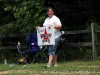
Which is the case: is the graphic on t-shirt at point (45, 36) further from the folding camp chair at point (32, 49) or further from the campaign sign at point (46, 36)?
the folding camp chair at point (32, 49)

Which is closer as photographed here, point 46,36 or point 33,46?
point 46,36

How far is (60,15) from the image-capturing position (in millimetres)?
15078

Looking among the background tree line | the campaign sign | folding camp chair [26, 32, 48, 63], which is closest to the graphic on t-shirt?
the campaign sign

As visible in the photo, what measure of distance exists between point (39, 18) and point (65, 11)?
1.87 meters

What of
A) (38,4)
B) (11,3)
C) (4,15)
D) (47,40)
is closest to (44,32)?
(47,40)

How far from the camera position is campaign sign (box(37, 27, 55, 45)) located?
9970mm

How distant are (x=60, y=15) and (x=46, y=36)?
4.71 metres

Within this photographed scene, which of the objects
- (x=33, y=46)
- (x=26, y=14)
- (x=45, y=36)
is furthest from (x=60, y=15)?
(x=45, y=36)

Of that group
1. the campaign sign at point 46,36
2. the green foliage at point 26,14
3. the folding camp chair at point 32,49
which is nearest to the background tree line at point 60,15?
the green foliage at point 26,14

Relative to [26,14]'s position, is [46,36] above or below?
below

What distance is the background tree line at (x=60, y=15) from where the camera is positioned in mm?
13344

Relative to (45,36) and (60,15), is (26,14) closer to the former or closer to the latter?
(60,15)

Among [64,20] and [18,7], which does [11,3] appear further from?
[64,20]

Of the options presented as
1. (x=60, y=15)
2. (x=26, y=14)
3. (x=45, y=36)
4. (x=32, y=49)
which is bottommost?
(x=32, y=49)
